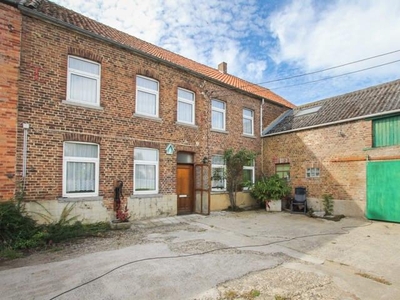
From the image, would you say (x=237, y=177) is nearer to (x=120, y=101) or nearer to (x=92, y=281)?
(x=120, y=101)

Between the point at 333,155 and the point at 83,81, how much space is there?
11.0 m

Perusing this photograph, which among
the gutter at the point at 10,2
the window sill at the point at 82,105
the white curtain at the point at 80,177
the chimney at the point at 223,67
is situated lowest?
the white curtain at the point at 80,177

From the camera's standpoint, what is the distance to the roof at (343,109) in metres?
10.6

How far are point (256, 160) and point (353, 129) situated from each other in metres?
5.42

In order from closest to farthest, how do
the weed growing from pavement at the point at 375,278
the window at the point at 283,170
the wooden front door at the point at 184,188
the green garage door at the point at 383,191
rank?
the weed growing from pavement at the point at 375,278 → the green garage door at the point at 383,191 → the wooden front door at the point at 184,188 → the window at the point at 283,170

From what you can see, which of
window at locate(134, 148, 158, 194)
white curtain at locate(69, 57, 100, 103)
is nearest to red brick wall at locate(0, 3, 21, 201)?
white curtain at locate(69, 57, 100, 103)

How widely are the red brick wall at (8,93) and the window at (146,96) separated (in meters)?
4.02

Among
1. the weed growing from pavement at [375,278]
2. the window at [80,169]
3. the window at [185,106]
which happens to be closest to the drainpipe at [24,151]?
the window at [80,169]

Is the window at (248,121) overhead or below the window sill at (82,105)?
overhead

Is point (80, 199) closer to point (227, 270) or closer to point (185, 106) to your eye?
point (227, 270)

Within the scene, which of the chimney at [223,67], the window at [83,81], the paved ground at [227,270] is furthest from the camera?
the chimney at [223,67]

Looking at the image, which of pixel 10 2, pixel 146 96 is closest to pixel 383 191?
pixel 146 96

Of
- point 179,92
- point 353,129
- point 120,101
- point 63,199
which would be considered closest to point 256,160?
point 353,129

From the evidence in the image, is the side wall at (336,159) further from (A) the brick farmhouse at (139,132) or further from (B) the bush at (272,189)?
(B) the bush at (272,189)
